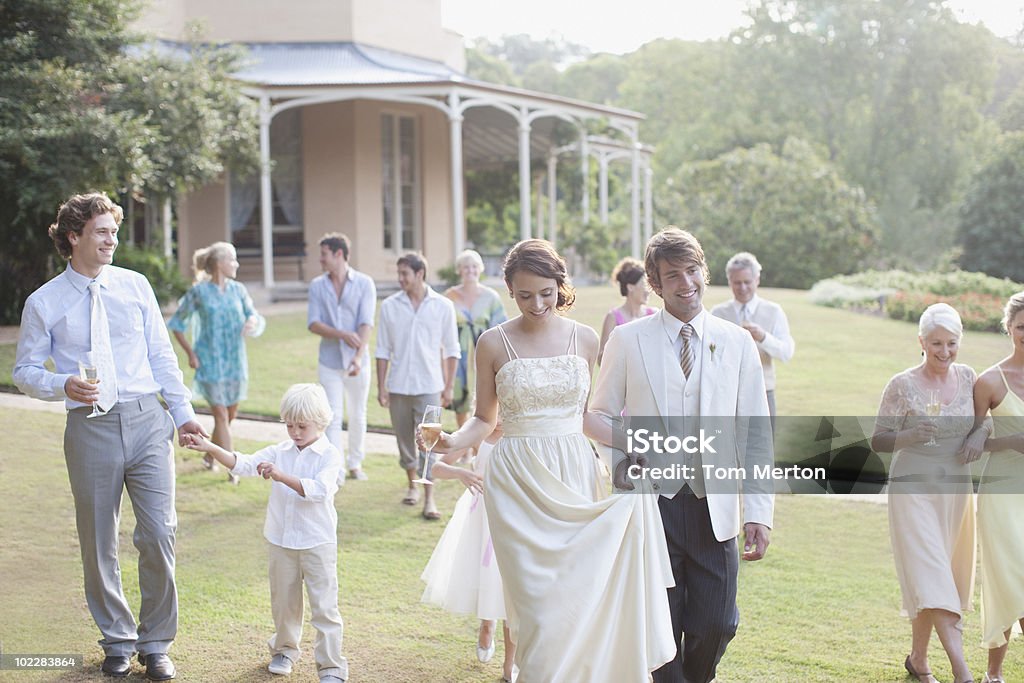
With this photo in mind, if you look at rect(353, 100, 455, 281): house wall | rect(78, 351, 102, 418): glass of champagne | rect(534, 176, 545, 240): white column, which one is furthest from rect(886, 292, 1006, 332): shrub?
rect(78, 351, 102, 418): glass of champagne

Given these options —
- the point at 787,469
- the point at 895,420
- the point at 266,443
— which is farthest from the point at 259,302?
the point at 895,420

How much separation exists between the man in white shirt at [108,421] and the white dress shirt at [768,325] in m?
4.32

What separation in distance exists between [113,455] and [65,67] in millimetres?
12471

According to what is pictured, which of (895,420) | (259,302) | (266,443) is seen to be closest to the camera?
(895,420)

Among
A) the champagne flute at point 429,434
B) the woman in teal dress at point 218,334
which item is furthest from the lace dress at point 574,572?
the woman in teal dress at point 218,334

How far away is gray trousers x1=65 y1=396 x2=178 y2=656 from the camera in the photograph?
5.43 m

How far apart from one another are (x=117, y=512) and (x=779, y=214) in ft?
112

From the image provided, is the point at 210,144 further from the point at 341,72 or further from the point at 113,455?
the point at 113,455

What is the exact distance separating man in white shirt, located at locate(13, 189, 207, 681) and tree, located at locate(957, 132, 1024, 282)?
32.8 meters

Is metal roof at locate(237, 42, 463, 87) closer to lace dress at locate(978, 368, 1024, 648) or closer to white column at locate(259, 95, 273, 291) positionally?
white column at locate(259, 95, 273, 291)

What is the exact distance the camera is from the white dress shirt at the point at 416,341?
9.00m

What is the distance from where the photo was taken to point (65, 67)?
16.1m

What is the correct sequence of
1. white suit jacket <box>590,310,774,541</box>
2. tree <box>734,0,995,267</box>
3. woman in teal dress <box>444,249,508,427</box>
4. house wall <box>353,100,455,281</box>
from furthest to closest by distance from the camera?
tree <box>734,0,995,267</box> < house wall <box>353,100,455,281</box> < woman in teal dress <box>444,249,508,427</box> < white suit jacket <box>590,310,774,541</box>

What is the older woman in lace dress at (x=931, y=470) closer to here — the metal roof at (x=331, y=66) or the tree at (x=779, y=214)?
the metal roof at (x=331, y=66)
